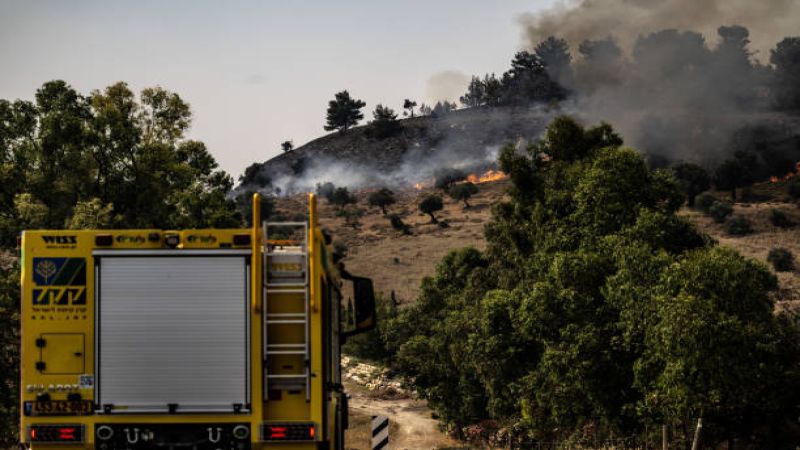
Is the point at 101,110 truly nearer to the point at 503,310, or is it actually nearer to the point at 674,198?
the point at 503,310

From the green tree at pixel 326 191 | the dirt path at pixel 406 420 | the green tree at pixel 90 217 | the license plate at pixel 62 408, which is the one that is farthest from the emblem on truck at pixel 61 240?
the green tree at pixel 326 191

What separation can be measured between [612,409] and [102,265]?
21750 millimetres

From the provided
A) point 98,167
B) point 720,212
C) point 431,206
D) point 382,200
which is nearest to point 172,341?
point 98,167

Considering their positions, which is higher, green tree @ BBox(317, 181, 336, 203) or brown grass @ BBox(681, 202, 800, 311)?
green tree @ BBox(317, 181, 336, 203)

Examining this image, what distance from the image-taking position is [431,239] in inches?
4742

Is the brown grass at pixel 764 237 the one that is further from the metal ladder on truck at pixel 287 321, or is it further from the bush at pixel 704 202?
the metal ladder on truck at pixel 287 321

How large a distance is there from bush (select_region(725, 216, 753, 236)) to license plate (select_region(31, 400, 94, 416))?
10011 cm

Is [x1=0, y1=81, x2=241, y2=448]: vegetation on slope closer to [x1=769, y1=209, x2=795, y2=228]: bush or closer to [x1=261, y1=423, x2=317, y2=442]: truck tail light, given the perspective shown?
[x1=261, y1=423, x2=317, y2=442]: truck tail light

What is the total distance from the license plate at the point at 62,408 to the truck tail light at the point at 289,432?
2065mm

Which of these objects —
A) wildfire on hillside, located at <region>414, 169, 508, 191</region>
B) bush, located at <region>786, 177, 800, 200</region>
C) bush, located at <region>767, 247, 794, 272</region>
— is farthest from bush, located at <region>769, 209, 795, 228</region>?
wildfire on hillside, located at <region>414, 169, 508, 191</region>

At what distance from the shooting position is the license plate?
12992 millimetres

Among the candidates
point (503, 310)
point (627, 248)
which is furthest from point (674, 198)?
point (503, 310)

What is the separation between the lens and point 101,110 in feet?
128

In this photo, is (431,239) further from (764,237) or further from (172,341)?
(172,341)
